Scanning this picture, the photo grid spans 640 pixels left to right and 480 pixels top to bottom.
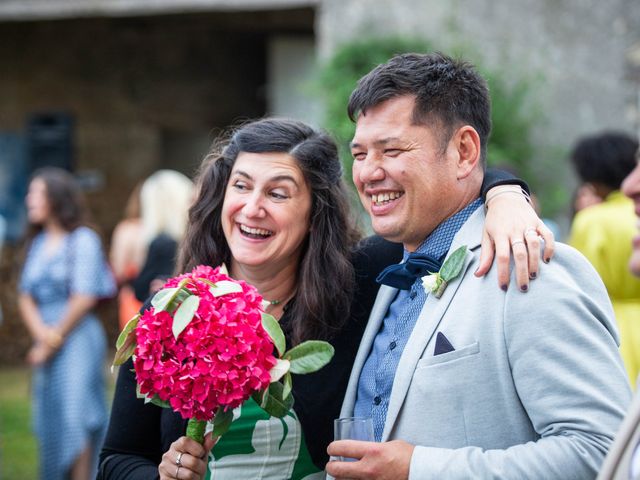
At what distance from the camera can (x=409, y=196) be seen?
8.81ft

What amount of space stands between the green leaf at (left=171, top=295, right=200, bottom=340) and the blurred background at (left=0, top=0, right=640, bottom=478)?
16.9ft

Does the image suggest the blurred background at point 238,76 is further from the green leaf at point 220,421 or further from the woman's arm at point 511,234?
the green leaf at point 220,421

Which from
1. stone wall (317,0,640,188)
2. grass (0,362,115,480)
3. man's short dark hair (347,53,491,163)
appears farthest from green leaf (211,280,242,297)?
stone wall (317,0,640,188)

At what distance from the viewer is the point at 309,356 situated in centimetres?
259

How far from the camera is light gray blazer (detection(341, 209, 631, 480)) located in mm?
2211

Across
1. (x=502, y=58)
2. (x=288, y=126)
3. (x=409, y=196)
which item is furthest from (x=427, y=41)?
(x=409, y=196)

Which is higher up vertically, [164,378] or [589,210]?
[589,210]

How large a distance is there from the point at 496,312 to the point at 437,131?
60cm

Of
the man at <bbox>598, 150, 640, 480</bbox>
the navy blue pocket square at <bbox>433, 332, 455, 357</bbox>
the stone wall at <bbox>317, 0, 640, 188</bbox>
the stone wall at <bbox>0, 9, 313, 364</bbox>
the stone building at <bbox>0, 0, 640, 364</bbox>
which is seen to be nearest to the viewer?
the man at <bbox>598, 150, 640, 480</bbox>

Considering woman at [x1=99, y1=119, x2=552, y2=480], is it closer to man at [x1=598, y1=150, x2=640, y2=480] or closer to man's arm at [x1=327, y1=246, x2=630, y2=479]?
man's arm at [x1=327, y1=246, x2=630, y2=479]

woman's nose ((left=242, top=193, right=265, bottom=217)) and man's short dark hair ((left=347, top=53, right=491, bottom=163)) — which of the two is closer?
man's short dark hair ((left=347, top=53, right=491, bottom=163))

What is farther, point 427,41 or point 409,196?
point 427,41

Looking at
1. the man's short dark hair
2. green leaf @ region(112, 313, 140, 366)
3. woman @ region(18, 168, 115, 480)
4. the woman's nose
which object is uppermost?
the man's short dark hair

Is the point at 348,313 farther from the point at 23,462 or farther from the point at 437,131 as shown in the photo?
the point at 23,462
